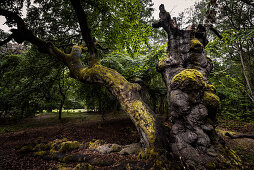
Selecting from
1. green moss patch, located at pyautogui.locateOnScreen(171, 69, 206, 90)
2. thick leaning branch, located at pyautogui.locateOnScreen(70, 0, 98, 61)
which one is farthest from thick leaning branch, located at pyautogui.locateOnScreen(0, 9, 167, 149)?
green moss patch, located at pyautogui.locateOnScreen(171, 69, 206, 90)

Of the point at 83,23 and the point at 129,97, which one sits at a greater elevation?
the point at 83,23

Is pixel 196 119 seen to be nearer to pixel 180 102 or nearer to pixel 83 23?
pixel 180 102

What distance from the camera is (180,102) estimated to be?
2.91m

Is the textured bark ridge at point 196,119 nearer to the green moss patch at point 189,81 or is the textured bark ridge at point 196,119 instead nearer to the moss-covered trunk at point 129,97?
the green moss patch at point 189,81

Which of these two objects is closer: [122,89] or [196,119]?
[196,119]

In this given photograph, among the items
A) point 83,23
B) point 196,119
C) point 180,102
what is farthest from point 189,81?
point 83,23

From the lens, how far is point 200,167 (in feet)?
7.36

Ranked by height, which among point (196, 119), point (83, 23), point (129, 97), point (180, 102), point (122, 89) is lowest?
point (196, 119)

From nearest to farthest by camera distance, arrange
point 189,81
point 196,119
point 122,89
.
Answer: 1. point 196,119
2. point 189,81
3. point 122,89

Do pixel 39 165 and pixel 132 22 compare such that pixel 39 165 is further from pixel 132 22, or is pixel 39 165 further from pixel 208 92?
pixel 132 22

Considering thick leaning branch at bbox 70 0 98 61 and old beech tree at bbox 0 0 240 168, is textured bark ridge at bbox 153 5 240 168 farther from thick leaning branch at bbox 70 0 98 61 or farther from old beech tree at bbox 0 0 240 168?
thick leaning branch at bbox 70 0 98 61

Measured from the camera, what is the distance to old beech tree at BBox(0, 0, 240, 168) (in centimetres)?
253

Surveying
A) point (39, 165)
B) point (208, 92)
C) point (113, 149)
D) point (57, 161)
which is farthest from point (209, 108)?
point (39, 165)

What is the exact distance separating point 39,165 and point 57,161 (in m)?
0.42
